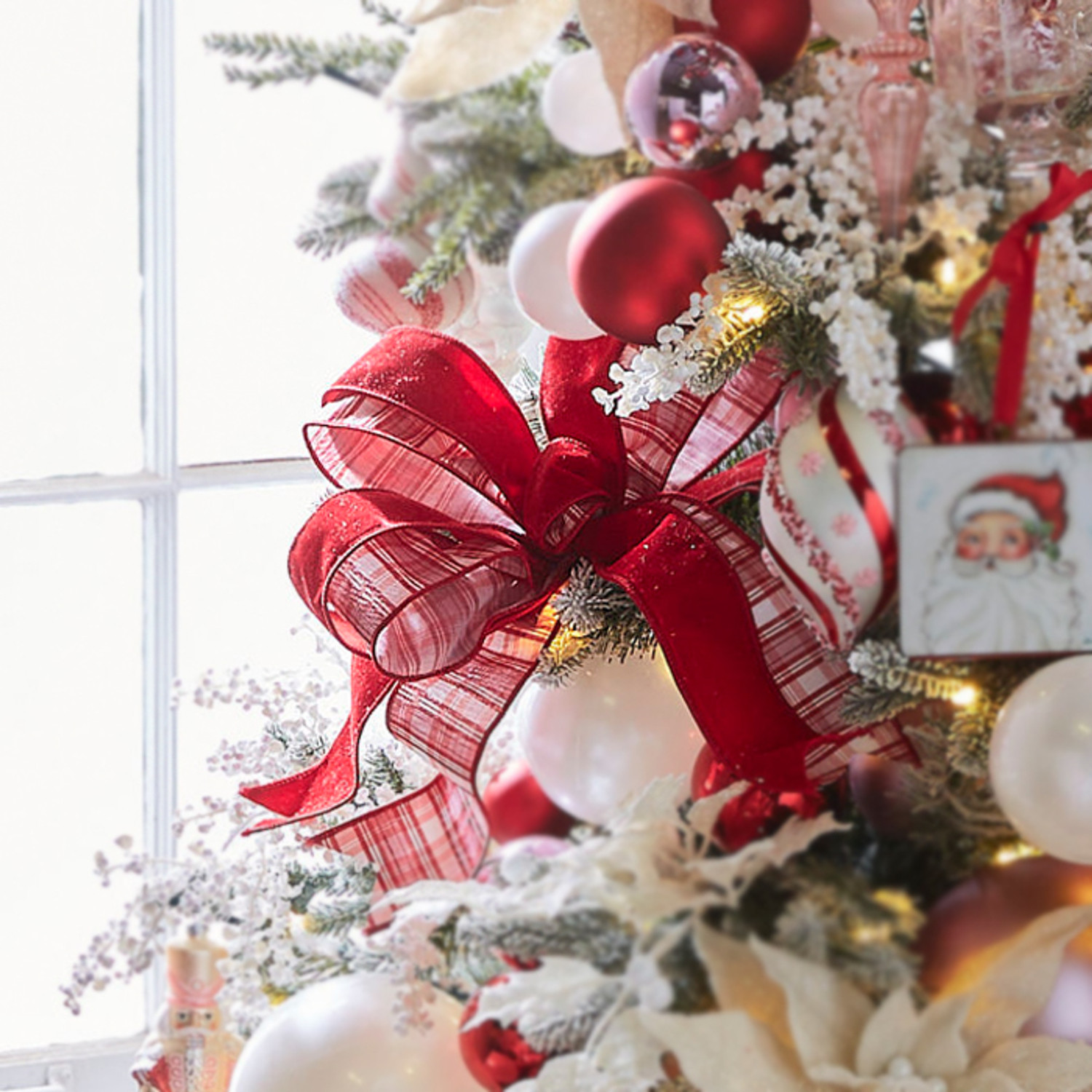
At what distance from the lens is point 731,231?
2.10 feet

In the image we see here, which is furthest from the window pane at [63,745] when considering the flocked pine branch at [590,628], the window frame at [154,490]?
the flocked pine branch at [590,628]

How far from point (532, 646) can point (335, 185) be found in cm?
27

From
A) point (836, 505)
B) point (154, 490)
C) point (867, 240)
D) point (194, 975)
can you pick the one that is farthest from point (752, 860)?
point (154, 490)

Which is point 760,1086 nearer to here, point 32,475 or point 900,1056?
point 900,1056

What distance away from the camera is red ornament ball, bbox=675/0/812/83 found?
642 millimetres

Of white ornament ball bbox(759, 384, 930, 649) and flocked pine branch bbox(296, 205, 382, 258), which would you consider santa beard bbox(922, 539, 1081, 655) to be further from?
flocked pine branch bbox(296, 205, 382, 258)

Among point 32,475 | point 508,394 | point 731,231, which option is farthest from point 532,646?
point 32,475

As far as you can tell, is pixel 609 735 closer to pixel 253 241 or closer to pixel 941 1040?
pixel 941 1040

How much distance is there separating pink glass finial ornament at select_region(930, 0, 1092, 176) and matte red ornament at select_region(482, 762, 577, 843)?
424mm

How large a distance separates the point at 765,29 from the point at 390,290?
0.85 feet

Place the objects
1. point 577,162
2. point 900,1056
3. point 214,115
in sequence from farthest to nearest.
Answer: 1. point 214,115
2. point 577,162
3. point 900,1056

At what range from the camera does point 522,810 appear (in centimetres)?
80

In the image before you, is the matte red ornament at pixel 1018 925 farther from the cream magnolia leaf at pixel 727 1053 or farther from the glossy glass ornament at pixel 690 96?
the glossy glass ornament at pixel 690 96

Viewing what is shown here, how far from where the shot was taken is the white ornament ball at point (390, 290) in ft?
2.54
